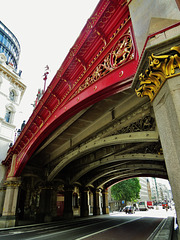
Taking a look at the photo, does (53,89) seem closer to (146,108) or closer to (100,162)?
(146,108)

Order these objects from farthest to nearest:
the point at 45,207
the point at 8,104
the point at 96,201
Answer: the point at 96,201 → the point at 8,104 → the point at 45,207

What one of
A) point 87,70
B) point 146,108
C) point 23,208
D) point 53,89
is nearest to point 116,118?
point 146,108

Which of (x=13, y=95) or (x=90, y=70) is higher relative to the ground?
(x=13, y=95)

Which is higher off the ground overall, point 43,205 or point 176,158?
point 176,158

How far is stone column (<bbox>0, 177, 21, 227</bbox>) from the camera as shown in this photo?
13.0m

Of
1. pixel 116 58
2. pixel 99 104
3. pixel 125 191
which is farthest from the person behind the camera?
pixel 125 191

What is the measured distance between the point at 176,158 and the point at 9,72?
24.7 m

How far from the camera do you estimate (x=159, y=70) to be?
8.33 ft

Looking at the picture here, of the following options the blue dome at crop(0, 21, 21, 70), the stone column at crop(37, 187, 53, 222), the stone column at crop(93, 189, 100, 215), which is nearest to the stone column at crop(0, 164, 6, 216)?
the stone column at crop(37, 187, 53, 222)

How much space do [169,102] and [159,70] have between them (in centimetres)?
56

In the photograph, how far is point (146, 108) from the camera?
6.65 meters

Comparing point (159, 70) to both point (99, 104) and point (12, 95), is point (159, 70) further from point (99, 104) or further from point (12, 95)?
point (12, 95)

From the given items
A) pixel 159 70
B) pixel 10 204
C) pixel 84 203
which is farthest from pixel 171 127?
pixel 84 203

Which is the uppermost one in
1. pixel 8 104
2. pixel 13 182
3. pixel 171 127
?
pixel 8 104
